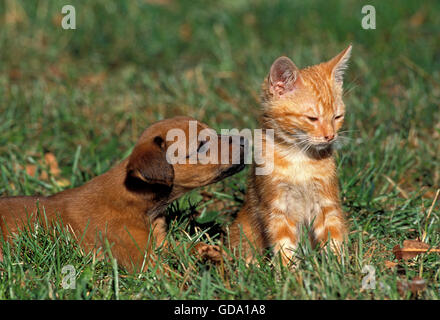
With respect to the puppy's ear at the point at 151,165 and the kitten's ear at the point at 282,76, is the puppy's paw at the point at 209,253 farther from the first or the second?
the kitten's ear at the point at 282,76

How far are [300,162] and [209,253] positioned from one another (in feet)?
3.12

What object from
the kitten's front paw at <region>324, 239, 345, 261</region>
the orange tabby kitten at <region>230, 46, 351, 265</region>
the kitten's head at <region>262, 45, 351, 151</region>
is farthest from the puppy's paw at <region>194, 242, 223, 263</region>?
the kitten's head at <region>262, 45, 351, 151</region>

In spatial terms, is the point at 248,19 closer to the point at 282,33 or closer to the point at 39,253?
the point at 282,33

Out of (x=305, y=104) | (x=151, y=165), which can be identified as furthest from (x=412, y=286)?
(x=151, y=165)

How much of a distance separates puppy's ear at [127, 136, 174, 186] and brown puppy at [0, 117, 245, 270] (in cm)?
2

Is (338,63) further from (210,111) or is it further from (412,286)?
(210,111)

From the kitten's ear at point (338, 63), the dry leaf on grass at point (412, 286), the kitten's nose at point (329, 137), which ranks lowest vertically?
the dry leaf on grass at point (412, 286)

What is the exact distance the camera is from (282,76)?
453cm

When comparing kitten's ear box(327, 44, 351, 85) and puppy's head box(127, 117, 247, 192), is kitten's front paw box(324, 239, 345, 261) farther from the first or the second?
kitten's ear box(327, 44, 351, 85)

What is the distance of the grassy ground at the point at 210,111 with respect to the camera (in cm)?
407

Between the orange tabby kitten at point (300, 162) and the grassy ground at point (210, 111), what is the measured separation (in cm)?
31

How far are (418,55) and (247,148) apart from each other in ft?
12.7

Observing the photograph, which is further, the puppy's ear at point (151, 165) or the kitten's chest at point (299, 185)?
the kitten's chest at point (299, 185)

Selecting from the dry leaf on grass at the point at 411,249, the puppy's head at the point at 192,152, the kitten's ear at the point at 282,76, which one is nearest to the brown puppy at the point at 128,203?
the puppy's head at the point at 192,152
